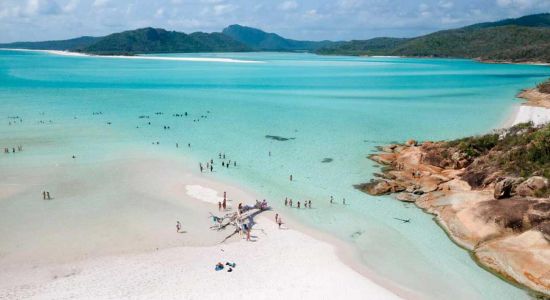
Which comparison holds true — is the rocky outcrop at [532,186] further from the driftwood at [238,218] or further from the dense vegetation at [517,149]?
the driftwood at [238,218]

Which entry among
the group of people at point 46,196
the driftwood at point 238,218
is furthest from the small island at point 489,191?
the group of people at point 46,196

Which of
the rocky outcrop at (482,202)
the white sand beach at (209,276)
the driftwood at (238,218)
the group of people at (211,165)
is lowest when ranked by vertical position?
the white sand beach at (209,276)

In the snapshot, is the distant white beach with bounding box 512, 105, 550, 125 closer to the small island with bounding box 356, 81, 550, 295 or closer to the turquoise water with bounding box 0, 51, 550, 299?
the turquoise water with bounding box 0, 51, 550, 299

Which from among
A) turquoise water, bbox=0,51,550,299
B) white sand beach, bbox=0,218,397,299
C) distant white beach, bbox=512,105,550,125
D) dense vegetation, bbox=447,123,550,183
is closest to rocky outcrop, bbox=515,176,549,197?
dense vegetation, bbox=447,123,550,183

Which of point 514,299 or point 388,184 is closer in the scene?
point 514,299

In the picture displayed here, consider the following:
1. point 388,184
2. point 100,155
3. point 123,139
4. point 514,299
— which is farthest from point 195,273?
point 123,139

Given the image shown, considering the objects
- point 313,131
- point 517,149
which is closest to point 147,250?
point 517,149

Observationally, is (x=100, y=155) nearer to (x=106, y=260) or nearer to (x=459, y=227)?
(x=106, y=260)
